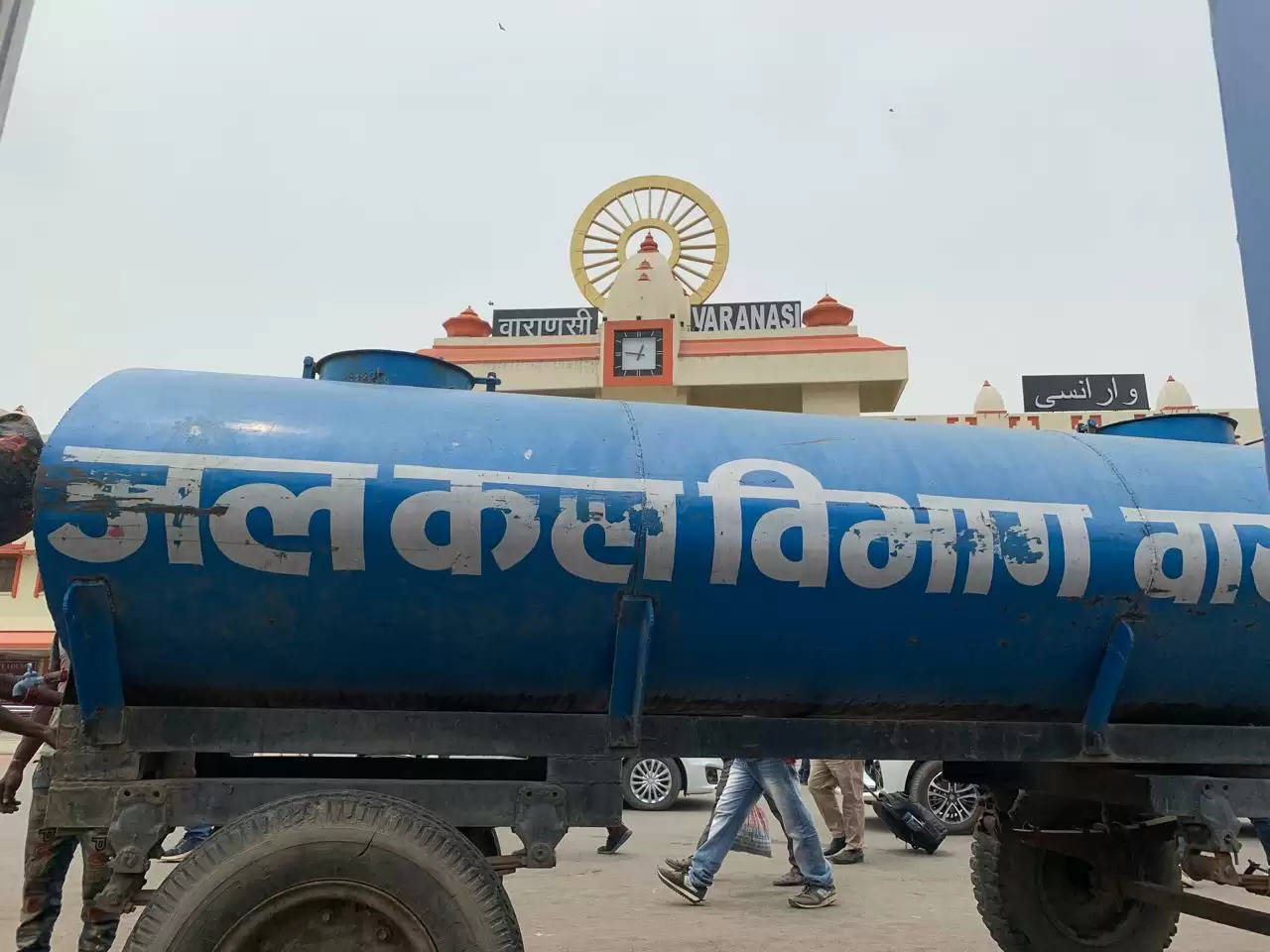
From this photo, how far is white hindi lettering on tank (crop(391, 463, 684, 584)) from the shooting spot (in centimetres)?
285

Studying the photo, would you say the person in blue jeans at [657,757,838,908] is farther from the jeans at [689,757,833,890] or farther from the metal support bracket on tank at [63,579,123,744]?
the metal support bracket on tank at [63,579,123,744]

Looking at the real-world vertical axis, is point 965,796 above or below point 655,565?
below

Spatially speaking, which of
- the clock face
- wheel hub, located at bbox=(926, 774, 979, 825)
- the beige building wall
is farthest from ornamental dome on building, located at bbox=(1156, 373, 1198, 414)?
the beige building wall

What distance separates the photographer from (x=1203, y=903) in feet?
11.7

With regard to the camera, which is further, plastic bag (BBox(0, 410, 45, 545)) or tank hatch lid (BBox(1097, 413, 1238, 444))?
tank hatch lid (BBox(1097, 413, 1238, 444))

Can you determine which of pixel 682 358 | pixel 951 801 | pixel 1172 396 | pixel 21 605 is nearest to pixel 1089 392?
pixel 1172 396

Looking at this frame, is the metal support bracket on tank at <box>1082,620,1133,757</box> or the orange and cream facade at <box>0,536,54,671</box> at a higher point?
the orange and cream facade at <box>0,536,54,671</box>

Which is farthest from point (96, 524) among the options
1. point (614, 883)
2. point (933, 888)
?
point (933, 888)

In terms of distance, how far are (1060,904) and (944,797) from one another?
4.69 metres

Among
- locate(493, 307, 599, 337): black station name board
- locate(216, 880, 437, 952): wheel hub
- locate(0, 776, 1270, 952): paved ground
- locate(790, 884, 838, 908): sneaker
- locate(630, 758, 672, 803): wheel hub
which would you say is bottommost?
locate(0, 776, 1270, 952): paved ground

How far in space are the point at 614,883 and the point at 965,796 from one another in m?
4.06

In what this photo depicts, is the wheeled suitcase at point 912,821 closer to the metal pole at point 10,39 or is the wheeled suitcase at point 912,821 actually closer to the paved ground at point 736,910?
the paved ground at point 736,910

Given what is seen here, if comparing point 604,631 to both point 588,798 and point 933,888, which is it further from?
point 933,888

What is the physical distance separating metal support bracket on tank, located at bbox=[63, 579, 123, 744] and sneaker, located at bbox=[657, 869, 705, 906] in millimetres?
4004
